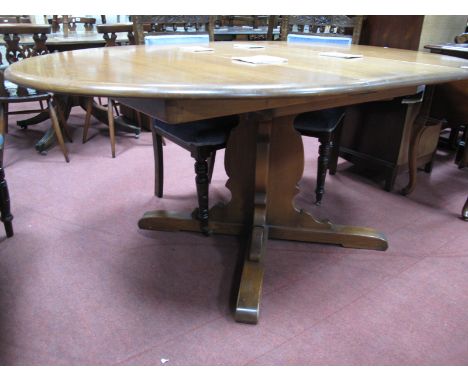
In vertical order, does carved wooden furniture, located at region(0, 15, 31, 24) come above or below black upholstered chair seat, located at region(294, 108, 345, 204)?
above

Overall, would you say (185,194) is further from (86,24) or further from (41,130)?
(86,24)

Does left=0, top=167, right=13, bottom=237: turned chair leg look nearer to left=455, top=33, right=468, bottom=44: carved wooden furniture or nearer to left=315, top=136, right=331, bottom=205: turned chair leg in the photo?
left=315, top=136, right=331, bottom=205: turned chair leg

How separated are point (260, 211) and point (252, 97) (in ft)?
2.52

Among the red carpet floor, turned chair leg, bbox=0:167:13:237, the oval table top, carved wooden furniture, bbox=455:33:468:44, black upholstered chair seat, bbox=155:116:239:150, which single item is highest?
carved wooden furniture, bbox=455:33:468:44

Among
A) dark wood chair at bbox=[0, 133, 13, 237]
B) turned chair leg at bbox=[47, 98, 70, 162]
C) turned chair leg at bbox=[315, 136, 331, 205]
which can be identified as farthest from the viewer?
turned chair leg at bbox=[47, 98, 70, 162]

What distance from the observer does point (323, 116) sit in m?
1.69

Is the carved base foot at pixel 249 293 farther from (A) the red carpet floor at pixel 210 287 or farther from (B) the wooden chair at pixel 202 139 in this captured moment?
(B) the wooden chair at pixel 202 139

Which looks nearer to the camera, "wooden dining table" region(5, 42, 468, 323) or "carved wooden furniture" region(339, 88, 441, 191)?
"wooden dining table" region(5, 42, 468, 323)

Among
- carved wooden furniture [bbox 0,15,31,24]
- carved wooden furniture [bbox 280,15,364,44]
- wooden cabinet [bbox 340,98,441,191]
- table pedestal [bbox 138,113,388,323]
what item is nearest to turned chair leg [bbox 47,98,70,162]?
table pedestal [bbox 138,113,388,323]

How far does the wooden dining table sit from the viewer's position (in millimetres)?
812

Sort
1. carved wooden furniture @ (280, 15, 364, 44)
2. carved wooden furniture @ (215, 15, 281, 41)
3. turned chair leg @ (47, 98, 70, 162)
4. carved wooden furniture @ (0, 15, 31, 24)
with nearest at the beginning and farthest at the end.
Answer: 1. carved wooden furniture @ (280, 15, 364, 44)
2. turned chair leg @ (47, 98, 70, 162)
3. carved wooden furniture @ (0, 15, 31, 24)
4. carved wooden furniture @ (215, 15, 281, 41)

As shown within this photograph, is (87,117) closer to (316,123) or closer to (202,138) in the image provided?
(202,138)

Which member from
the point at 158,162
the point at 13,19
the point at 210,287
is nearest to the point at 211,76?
the point at 210,287

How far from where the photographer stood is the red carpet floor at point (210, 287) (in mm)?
1133
